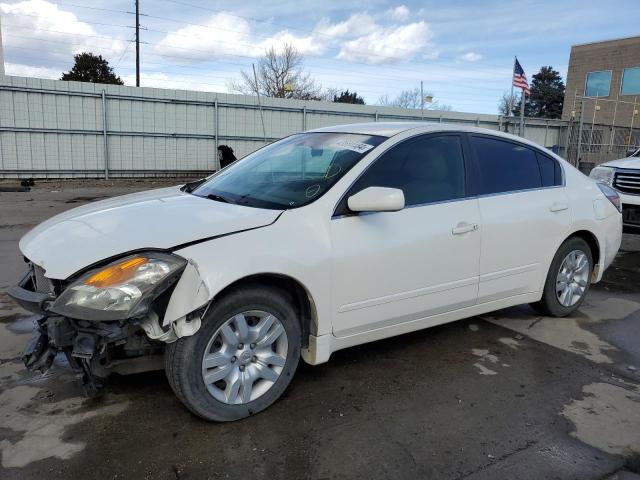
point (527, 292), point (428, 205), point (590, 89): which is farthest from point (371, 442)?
point (590, 89)

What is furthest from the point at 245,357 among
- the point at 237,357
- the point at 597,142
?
the point at 597,142

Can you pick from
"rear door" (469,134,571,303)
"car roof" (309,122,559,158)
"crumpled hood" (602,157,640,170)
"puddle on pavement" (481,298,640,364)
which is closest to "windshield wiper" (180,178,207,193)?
"car roof" (309,122,559,158)

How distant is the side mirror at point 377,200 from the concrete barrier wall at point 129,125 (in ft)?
49.6

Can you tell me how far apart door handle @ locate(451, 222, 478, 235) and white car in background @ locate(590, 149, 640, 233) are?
5.17m

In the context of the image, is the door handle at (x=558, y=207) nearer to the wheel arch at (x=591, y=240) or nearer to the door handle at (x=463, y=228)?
the wheel arch at (x=591, y=240)

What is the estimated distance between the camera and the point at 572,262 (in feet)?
15.4

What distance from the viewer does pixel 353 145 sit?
364 centimetres

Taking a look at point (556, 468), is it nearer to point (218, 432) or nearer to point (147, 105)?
point (218, 432)

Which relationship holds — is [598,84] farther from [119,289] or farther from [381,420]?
[119,289]

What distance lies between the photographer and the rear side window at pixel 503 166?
403 centimetres

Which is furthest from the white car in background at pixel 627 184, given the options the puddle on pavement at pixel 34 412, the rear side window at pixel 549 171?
the puddle on pavement at pixel 34 412

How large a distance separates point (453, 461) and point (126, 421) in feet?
5.84

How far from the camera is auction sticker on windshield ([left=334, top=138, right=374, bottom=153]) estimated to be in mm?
3545

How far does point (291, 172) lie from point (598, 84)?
117 feet
